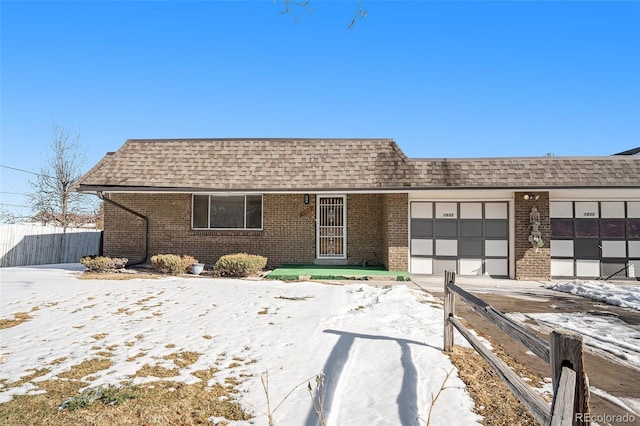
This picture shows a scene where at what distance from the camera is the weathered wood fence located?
14.7 meters

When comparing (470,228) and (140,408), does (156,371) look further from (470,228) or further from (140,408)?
(470,228)

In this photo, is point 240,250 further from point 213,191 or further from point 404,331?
point 404,331

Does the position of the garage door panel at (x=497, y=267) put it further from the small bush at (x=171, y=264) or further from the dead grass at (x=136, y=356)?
the dead grass at (x=136, y=356)

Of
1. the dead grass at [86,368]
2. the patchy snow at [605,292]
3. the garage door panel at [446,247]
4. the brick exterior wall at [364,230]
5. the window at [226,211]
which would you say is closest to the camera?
the dead grass at [86,368]

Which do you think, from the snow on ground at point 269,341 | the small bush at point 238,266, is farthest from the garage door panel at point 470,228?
the small bush at point 238,266

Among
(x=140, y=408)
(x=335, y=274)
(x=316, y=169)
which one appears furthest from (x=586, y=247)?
(x=140, y=408)

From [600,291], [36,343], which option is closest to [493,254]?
[600,291]

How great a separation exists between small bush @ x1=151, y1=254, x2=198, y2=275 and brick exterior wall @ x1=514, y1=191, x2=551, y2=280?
35.1 ft

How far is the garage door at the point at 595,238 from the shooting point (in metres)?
12.1

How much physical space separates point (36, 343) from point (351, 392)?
14.7 feet

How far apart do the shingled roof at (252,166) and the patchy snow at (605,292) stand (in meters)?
5.30

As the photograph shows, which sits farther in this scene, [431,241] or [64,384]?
[431,241]

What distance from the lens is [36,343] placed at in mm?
5074

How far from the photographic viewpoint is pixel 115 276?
10.9 metres
